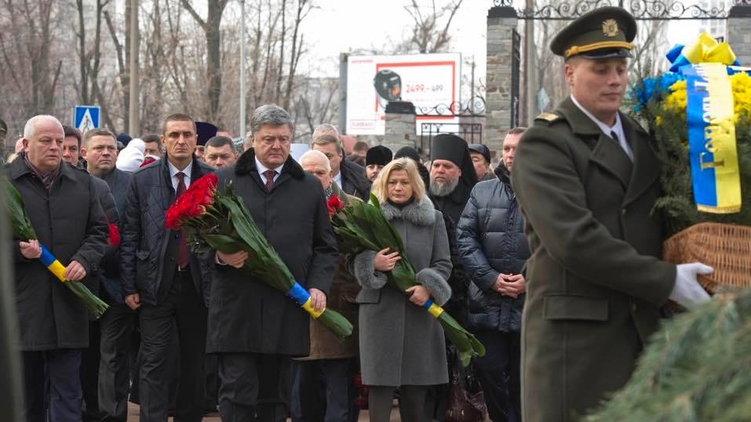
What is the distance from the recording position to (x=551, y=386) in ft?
14.0

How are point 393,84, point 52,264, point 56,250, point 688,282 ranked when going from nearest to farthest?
1. point 688,282
2. point 52,264
3. point 56,250
4. point 393,84

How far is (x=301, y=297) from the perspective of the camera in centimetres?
748

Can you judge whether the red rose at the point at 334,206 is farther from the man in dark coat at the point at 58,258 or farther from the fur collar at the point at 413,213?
the man in dark coat at the point at 58,258

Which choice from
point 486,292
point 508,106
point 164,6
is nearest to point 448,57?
point 164,6

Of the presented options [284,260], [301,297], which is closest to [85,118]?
[284,260]

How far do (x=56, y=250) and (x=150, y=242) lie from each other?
60 centimetres

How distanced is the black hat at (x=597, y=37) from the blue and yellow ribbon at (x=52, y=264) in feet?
14.6

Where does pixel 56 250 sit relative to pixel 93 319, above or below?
above

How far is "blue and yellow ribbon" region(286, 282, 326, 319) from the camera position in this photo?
7.44 metres

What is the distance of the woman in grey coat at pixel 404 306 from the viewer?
325 inches

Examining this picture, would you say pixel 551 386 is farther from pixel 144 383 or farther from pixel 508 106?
pixel 508 106

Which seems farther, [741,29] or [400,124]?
[400,124]

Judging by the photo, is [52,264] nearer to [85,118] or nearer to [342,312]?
[342,312]

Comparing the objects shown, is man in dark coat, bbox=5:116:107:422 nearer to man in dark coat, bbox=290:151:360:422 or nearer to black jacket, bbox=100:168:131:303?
black jacket, bbox=100:168:131:303
